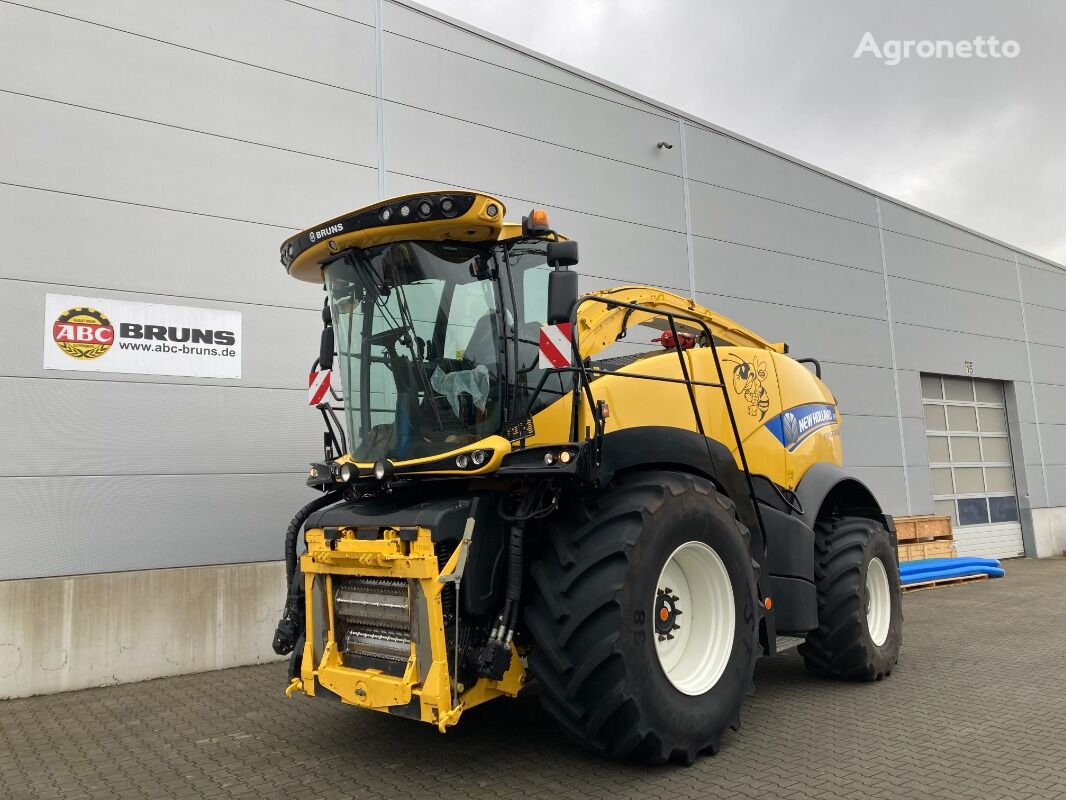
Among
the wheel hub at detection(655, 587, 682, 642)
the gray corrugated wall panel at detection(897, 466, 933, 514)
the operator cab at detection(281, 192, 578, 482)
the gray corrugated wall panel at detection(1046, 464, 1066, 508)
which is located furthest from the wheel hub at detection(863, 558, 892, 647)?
the gray corrugated wall panel at detection(1046, 464, 1066, 508)

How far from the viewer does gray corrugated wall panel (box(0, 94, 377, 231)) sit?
7316 millimetres

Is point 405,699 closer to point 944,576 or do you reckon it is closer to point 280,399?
point 280,399

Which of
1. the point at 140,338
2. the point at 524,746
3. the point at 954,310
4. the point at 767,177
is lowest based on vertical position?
the point at 524,746

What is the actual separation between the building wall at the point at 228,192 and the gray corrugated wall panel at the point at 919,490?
219 inches

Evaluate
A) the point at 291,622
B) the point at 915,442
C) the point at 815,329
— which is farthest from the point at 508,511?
the point at 915,442

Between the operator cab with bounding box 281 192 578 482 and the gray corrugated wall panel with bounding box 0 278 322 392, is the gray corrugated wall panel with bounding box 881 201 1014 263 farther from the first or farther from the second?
the operator cab with bounding box 281 192 578 482

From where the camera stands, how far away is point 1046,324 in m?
20.0

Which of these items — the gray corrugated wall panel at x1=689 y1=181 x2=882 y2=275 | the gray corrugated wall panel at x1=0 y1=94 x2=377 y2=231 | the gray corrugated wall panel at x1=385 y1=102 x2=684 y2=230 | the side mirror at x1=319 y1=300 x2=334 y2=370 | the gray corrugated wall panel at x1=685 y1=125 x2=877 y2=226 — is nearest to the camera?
the side mirror at x1=319 y1=300 x2=334 y2=370

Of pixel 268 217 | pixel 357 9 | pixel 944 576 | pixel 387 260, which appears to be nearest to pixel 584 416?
pixel 387 260

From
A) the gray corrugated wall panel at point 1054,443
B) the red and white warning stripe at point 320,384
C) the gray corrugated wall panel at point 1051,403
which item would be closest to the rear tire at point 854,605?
the red and white warning stripe at point 320,384

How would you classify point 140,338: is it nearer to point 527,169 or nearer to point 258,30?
point 258,30

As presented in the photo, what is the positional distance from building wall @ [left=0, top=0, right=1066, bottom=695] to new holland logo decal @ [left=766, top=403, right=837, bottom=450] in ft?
13.8

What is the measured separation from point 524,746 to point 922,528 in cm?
1177

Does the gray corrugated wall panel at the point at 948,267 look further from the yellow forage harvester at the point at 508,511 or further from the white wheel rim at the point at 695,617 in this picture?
the white wheel rim at the point at 695,617
